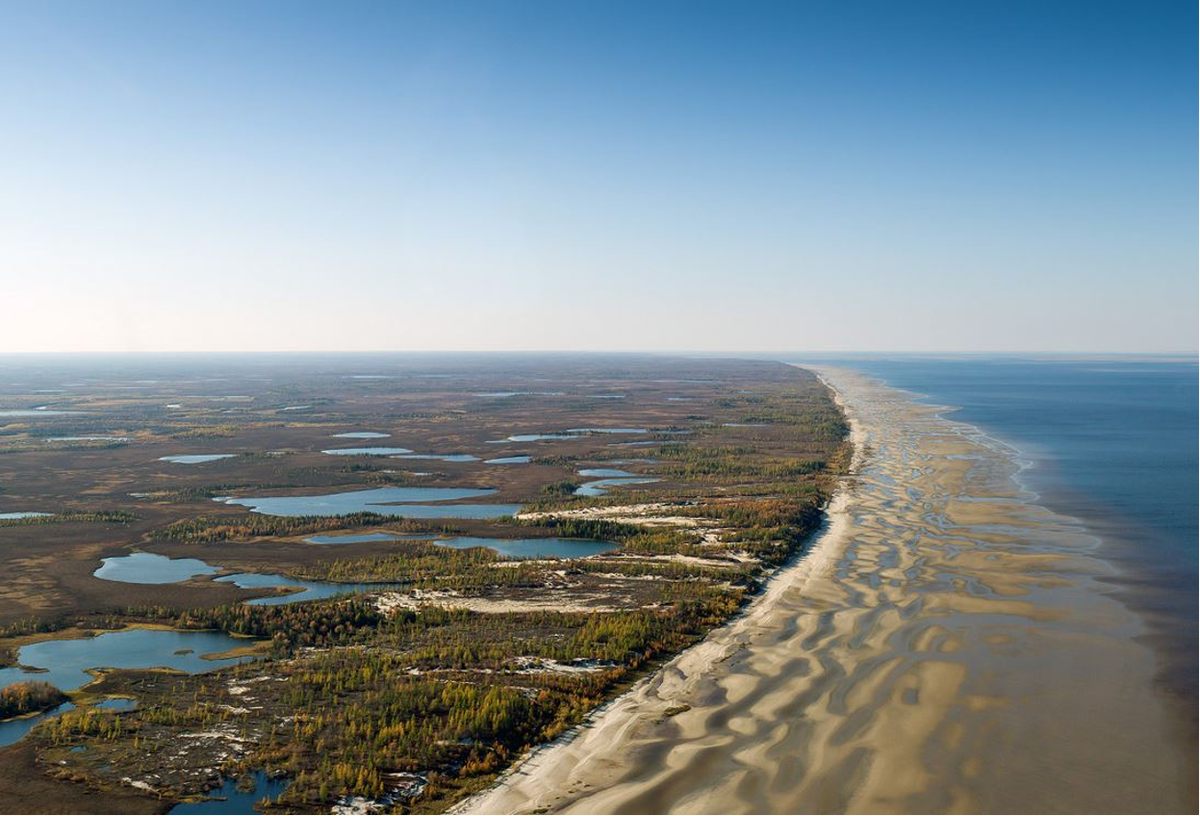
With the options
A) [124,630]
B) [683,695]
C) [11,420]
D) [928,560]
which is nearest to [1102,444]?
[928,560]

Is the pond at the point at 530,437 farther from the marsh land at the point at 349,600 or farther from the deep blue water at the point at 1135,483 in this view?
the deep blue water at the point at 1135,483

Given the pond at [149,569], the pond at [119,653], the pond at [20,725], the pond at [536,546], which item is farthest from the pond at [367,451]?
the pond at [20,725]

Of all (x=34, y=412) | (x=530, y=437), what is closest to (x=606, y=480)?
(x=530, y=437)

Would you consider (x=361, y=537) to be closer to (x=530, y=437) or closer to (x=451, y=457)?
(x=451, y=457)

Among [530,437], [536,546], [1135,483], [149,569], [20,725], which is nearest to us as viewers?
[20,725]

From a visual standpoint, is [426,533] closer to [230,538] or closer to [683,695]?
[230,538]

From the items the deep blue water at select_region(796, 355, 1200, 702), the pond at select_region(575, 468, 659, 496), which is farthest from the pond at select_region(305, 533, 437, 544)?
the deep blue water at select_region(796, 355, 1200, 702)
